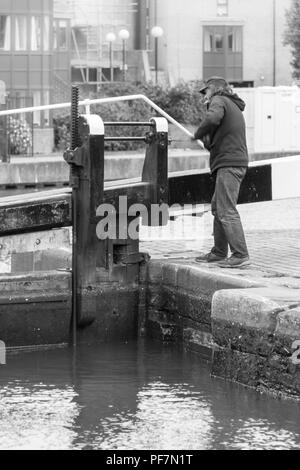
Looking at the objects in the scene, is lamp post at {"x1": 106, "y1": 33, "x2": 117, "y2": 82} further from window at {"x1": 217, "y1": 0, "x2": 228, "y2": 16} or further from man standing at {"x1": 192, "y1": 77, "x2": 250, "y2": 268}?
man standing at {"x1": 192, "y1": 77, "x2": 250, "y2": 268}

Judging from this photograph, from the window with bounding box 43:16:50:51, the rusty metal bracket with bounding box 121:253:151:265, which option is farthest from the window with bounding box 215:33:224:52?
the rusty metal bracket with bounding box 121:253:151:265

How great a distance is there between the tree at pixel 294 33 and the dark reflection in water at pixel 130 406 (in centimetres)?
4436

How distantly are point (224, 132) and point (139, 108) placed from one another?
27298 mm

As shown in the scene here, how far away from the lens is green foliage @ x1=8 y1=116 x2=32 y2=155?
3272 centimetres

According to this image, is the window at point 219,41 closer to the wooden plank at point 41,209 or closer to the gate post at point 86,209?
the wooden plank at point 41,209

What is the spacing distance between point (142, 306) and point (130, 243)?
2.09 feet

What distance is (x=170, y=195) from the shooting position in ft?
38.1

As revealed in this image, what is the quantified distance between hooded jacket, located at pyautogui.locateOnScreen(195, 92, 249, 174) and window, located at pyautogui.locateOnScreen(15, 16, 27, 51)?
30659 millimetres

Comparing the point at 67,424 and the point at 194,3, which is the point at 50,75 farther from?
the point at 67,424

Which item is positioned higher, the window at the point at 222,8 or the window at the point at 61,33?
the window at the point at 222,8

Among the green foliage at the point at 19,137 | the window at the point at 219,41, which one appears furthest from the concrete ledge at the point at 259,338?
the window at the point at 219,41

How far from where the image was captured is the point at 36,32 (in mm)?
40781

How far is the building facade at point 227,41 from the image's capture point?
58.3m

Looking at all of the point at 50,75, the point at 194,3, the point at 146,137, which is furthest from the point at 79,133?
the point at 194,3
